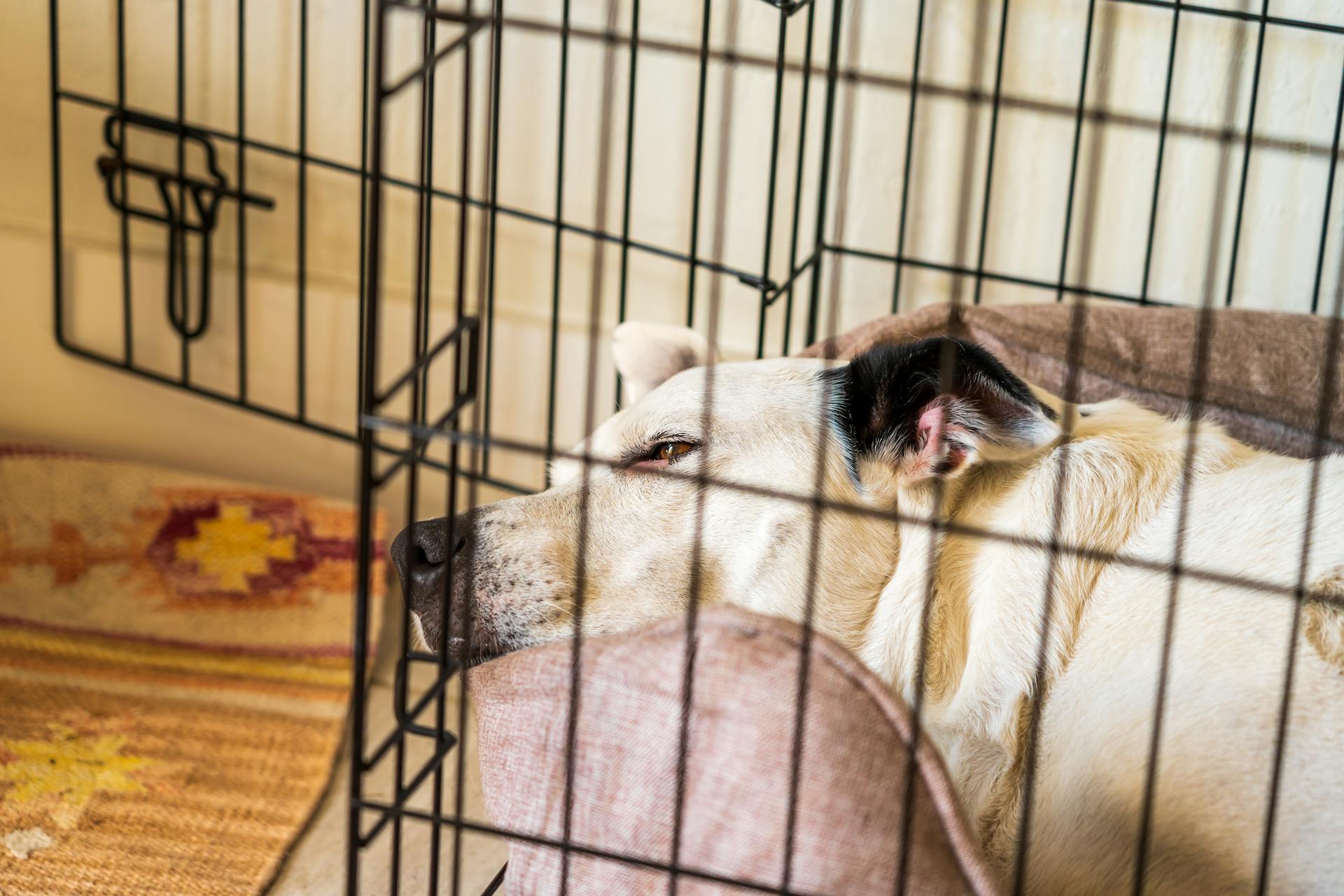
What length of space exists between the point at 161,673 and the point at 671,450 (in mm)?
1055

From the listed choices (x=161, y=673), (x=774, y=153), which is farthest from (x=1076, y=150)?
(x=161, y=673)

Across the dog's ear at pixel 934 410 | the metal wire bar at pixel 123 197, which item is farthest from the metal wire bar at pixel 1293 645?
the metal wire bar at pixel 123 197

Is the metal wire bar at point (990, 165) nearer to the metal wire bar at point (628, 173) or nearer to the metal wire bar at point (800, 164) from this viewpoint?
the metal wire bar at point (800, 164)

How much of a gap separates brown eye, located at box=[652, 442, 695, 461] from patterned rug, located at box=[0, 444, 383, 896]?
721mm

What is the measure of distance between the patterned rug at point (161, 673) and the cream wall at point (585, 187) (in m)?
0.19

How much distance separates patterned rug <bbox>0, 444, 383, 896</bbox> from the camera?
1785 mm

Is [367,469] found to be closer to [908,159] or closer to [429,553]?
[429,553]

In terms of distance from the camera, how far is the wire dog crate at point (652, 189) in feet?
7.06

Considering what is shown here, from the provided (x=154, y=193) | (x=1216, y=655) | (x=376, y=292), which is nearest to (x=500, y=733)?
(x=376, y=292)

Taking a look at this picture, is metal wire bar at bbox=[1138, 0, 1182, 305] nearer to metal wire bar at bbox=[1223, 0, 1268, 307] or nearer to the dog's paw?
metal wire bar at bbox=[1223, 0, 1268, 307]

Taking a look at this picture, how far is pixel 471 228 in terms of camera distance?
2422 mm

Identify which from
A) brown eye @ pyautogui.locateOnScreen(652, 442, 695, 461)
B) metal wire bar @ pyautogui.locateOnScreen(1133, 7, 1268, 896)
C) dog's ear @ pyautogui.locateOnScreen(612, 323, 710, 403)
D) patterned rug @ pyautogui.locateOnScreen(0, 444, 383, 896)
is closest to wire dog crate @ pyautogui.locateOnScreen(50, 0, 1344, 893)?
patterned rug @ pyautogui.locateOnScreen(0, 444, 383, 896)

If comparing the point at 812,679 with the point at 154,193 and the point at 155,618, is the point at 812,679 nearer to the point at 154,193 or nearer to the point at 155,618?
the point at 155,618

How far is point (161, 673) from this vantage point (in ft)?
7.20
